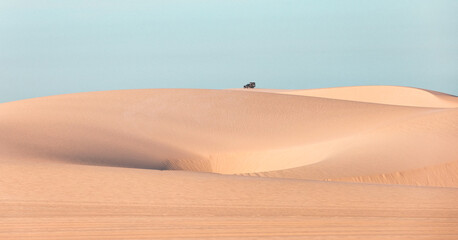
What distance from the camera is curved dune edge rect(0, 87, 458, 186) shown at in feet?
37.8

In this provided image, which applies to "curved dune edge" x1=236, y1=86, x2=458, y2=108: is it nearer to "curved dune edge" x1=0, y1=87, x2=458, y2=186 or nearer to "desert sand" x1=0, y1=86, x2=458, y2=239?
"curved dune edge" x1=0, y1=87, x2=458, y2=186

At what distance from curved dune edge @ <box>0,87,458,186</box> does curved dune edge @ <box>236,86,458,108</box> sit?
10.3m

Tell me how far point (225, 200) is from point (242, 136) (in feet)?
29.3

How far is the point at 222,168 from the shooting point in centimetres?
1356

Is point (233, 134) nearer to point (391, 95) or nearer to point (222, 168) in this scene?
point (222, 168)

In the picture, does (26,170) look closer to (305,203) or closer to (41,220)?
(41,220)

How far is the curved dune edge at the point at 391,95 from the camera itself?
93.7 ft

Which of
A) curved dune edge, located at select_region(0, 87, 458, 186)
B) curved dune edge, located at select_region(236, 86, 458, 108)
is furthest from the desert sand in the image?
curved dune edge, located at select_region(236, 86, 458, 108)

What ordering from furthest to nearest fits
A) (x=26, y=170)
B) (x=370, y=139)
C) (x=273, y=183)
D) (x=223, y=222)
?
(x=370, y=139) → (x=26, y=170) → (x=273, y=183) → (x=223, y=222)

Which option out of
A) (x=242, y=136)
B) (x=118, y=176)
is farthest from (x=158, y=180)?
(x=242, y=136)

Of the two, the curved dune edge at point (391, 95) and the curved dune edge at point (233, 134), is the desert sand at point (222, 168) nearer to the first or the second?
the curved dune edge at point (233, 134)

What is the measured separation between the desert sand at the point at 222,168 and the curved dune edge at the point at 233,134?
0.13 ft

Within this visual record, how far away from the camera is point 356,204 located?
7.21 metres

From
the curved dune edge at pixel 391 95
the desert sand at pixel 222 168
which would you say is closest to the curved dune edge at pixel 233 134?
the desert sand at pixel 222 168
